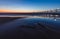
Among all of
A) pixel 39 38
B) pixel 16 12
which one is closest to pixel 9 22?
pixel 16 12

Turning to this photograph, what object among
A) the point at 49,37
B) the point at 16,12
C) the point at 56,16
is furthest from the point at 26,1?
the point at 49,37

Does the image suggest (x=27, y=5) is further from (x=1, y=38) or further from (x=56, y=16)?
(x=1, y=38)

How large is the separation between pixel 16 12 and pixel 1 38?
0.44 m

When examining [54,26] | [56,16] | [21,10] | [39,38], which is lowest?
[39,38]

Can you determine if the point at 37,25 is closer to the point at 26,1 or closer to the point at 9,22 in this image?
the point at 26,1

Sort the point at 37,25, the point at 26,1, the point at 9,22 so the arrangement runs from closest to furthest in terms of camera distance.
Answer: the point at 26,1 → the point at 37,25 → the point at 9,22

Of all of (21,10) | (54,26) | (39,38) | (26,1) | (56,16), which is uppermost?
(26,1)

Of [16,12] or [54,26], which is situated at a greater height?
[16,12]

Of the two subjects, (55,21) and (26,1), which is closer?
(26,1)

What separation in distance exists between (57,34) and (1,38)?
840 millimetres

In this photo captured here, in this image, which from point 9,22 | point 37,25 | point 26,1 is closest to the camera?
point 26,1

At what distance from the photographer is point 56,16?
1.39 meters

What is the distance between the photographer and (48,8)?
132 cm

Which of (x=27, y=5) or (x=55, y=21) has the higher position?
(x=27, y=5)
